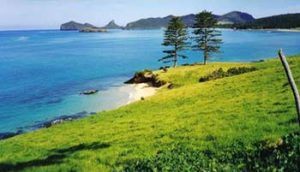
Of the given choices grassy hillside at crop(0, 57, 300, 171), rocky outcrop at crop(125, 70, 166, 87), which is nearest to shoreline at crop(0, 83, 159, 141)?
rocky outcrop at crop(125, 70, 166, 87)

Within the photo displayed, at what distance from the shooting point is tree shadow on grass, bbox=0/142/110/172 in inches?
830

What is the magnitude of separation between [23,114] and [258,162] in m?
52.9

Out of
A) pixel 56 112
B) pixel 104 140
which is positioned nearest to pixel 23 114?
pixel 56 112

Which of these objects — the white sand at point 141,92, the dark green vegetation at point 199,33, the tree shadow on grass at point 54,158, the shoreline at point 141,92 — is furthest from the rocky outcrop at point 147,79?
the tree shadow on grass at point 54,158

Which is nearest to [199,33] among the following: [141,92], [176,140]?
[141,92]

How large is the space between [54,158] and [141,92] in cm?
4987

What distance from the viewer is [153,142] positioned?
2139cm

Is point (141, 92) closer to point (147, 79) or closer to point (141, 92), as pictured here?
point (141, 92)

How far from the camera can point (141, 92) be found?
2835 inches

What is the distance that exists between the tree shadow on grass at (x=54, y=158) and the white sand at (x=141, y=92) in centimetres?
3956

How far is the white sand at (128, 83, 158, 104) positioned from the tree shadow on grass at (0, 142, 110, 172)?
130ft

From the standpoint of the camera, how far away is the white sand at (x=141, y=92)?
66.3m

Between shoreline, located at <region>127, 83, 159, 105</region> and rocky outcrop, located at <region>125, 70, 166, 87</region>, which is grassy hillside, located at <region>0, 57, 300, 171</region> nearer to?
→ shoreline, located at <region>127, 83, 159, 105</region>

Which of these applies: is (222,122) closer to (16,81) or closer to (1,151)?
(1,151)
